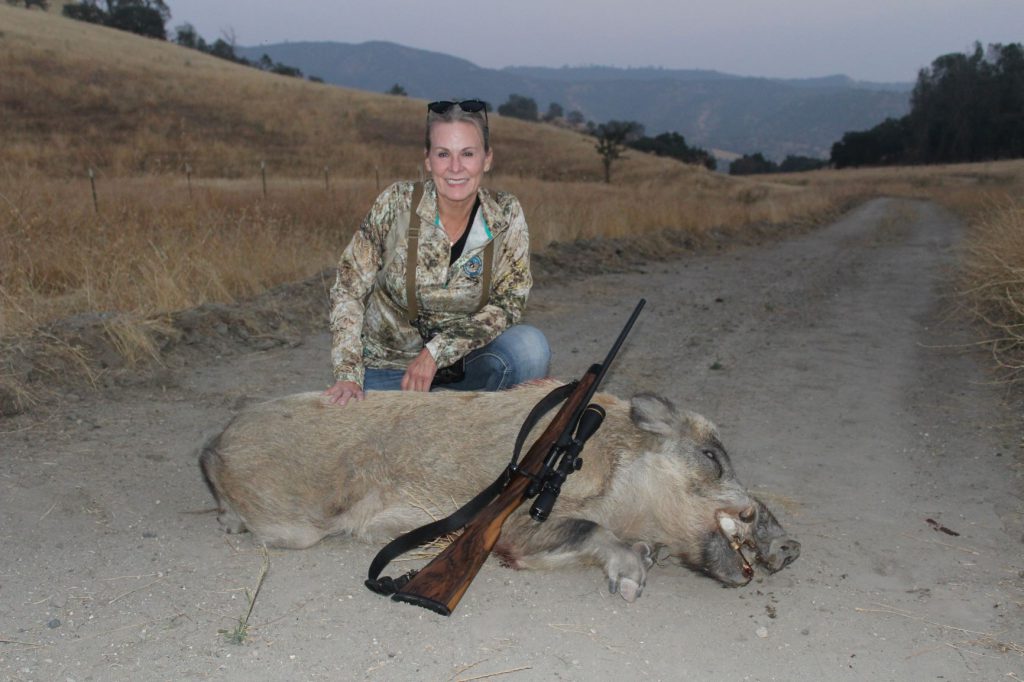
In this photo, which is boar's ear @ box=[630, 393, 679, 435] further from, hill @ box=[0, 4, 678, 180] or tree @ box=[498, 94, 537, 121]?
tree @ box=[498, 94, 537, 121]

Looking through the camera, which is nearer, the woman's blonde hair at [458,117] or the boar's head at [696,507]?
the boar's head at [696,507]

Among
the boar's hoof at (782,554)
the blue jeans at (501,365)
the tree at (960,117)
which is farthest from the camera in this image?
the tree at (960,117)

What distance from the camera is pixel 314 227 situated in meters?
13.2

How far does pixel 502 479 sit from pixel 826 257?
1423cm

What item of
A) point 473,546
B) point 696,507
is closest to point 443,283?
point 473,546

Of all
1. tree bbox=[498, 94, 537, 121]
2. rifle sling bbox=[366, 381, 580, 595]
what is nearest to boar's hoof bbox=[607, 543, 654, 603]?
rifle sling bbox=[366, 381, 580, 595]

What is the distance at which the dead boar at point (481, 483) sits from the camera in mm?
3777

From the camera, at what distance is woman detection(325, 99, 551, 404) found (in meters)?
4.41

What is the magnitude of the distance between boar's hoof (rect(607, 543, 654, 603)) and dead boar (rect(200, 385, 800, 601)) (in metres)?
0.14

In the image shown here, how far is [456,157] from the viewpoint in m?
4.38

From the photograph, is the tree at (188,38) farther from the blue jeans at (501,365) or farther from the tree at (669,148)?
the blue jeans at (501,365)

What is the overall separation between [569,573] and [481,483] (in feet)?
1.96

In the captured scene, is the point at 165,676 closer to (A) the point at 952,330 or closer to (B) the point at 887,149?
(A) the point at 952,330

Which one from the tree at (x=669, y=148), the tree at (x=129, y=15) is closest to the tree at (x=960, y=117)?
the tree at (x=669, y=148)
